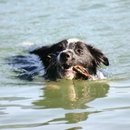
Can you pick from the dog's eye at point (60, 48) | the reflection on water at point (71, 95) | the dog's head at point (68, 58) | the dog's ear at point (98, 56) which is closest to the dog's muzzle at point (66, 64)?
the dog's head at point (68, 58)

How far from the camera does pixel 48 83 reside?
23.3ft

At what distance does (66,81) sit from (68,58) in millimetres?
324

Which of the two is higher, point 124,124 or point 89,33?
point 89,33

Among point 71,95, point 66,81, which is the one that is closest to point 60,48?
point 66,81

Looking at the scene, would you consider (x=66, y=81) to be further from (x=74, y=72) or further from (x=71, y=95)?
(x=71, y=95)

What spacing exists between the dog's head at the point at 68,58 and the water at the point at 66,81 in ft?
0.61

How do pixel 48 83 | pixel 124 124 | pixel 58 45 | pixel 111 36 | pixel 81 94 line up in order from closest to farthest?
1. pixel 124 124
2. pixel 81 94
3. pixel 48 83
4. pixel 58 45
5. pixel 111 36

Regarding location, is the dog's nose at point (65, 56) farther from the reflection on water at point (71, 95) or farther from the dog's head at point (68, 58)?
the reflection on water at point (71, 95)

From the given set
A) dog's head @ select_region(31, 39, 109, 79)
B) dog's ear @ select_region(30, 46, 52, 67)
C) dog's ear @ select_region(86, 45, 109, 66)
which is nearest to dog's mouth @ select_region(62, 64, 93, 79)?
dog's head @ select_region(31, 39, 109, 79)

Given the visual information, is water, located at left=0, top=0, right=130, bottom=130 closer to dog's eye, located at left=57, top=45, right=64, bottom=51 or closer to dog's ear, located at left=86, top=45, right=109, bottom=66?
dog's ear, located at left=86, top=45, right=109, bottom=66

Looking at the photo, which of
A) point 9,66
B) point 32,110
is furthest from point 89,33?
point 32,110

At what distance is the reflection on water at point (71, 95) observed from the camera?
520 centimetres

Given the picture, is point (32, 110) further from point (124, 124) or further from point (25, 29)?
point (25, 29)

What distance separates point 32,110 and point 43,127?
69 cm
